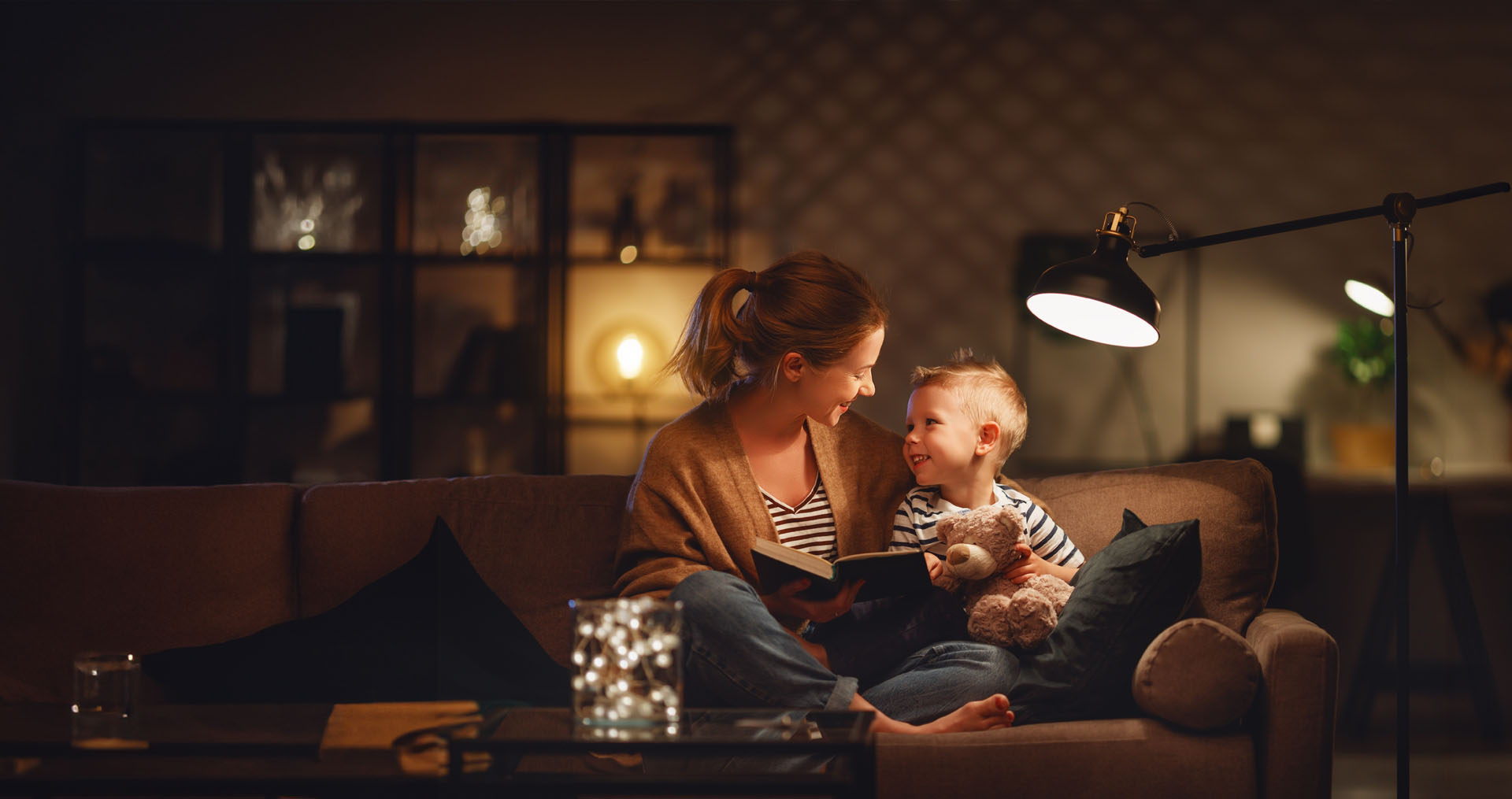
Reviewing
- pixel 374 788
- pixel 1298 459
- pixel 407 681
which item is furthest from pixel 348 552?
pixel 1298 459

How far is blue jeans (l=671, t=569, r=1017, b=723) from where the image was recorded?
149cm

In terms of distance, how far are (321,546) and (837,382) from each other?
3.04 ft

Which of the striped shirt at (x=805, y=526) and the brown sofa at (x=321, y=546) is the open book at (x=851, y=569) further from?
the brown sofa at (x=321, y=546)

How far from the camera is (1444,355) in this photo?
3750 millimetres

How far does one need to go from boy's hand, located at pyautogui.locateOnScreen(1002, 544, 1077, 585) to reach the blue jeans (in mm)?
148

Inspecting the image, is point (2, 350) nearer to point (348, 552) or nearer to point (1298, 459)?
point (348, 552)

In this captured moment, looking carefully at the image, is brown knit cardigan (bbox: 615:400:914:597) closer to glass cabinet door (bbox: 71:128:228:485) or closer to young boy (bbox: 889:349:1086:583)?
young boy (bbox: 889:349:1086:583)

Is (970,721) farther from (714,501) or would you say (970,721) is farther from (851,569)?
(714,501)

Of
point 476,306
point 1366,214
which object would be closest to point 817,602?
point 1366,214

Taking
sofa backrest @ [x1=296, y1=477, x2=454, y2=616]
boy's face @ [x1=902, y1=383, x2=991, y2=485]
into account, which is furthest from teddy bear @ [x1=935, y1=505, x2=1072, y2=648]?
sofa backrest @ [x1=296, y1=477, x2=454, y2=616]

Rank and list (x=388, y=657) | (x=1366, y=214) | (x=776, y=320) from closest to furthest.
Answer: (x=1366, y=214)
(x=388, y=657)
(x=776, y=320)

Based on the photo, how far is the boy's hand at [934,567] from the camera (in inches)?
69.1

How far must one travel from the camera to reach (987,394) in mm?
1887

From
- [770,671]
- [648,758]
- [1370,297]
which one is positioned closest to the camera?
[648,758]
